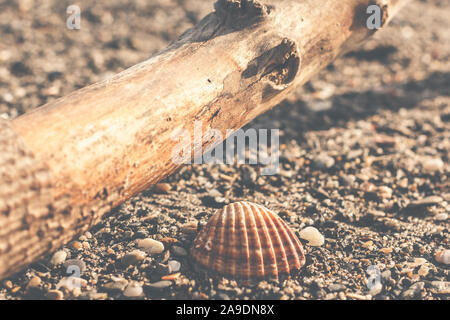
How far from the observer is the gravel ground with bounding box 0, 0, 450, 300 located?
97.4 inches

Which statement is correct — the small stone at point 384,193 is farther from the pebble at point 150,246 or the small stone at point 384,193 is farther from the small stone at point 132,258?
the small stone at point 132,258

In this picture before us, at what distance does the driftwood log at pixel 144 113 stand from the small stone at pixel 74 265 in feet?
0.84

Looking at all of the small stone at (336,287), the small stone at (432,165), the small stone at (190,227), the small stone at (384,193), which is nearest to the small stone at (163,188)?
the small stone at (190,227)

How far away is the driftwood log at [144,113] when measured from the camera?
6.82 feet

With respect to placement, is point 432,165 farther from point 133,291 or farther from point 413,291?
point 133,291

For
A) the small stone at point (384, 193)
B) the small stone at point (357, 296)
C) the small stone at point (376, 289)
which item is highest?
the small stone at point (384, 193)

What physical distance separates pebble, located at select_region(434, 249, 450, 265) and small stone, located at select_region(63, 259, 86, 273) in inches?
88.0

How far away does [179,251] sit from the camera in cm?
261

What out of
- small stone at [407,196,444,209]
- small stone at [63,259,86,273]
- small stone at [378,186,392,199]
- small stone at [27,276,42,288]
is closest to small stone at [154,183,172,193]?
small stone at [63,259,86,273]

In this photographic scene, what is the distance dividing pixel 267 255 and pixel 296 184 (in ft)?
3.91

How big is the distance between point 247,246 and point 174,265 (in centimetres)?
46
